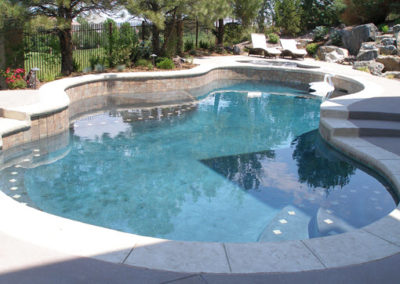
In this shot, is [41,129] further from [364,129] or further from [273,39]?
[273,39]

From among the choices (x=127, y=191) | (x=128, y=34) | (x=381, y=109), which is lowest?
(x=127, y=191)

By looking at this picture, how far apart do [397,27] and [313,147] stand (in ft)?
43.7

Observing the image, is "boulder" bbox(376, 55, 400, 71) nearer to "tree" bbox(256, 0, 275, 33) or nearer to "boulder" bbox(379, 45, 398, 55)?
"boulder" bbox(379, 45, 398, 55)

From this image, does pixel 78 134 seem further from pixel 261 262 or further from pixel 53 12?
pixel 261 262

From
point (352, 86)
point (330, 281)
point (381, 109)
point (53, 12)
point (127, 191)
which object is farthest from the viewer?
point (352, 86)

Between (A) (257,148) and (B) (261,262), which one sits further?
(A) (257,148)

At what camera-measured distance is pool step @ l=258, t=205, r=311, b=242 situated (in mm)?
5348

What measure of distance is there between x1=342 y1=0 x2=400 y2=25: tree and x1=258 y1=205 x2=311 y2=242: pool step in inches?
828

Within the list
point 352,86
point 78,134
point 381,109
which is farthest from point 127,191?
point 352,86

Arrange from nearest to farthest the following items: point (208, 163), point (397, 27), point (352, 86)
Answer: point (208, 163) → point (352, 86) → point (397, 27)

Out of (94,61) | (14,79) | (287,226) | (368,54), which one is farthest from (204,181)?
(368,54)

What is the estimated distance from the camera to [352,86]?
47.2 ft

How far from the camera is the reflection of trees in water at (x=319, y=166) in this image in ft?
23.9

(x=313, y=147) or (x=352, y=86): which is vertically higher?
(x=352, y=86)
